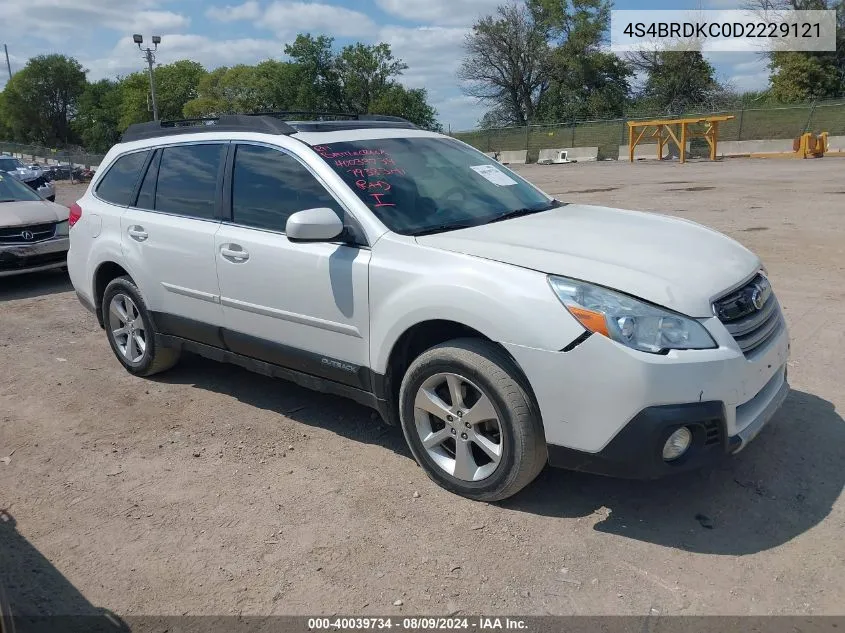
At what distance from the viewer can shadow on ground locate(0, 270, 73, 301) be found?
905 centimetres

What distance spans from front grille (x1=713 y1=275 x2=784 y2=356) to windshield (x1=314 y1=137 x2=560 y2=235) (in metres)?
1.35

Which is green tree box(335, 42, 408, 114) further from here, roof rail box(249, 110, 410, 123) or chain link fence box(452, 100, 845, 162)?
roof rail box(249, 110, 410, 123)

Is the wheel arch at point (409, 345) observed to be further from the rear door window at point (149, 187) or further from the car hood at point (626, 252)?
the rear door window at point (149, 187)

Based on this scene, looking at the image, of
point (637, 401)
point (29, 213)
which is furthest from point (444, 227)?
point (29, 213)

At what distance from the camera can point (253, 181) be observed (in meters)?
4.45

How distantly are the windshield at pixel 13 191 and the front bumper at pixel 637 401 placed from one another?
893cm

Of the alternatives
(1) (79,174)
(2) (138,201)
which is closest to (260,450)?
(2) (138,201)

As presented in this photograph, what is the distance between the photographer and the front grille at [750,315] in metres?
3.21

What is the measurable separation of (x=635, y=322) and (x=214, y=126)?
3.13 metres

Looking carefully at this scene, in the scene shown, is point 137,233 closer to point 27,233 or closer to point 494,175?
point 494,175

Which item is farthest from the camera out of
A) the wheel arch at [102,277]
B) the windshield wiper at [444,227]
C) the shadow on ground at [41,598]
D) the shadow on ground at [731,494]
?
the wheel arch at [102,277]

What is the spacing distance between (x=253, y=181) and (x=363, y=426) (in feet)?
5.34

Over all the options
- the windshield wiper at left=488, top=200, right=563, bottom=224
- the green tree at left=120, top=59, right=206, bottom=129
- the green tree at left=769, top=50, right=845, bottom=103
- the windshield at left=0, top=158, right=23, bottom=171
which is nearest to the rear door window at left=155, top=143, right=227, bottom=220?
the windshield wiper at left=488, top=200, right=563, bottom=224

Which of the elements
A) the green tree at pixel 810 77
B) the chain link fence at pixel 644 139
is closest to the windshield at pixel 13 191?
the chain link fence at pixel 644 139
